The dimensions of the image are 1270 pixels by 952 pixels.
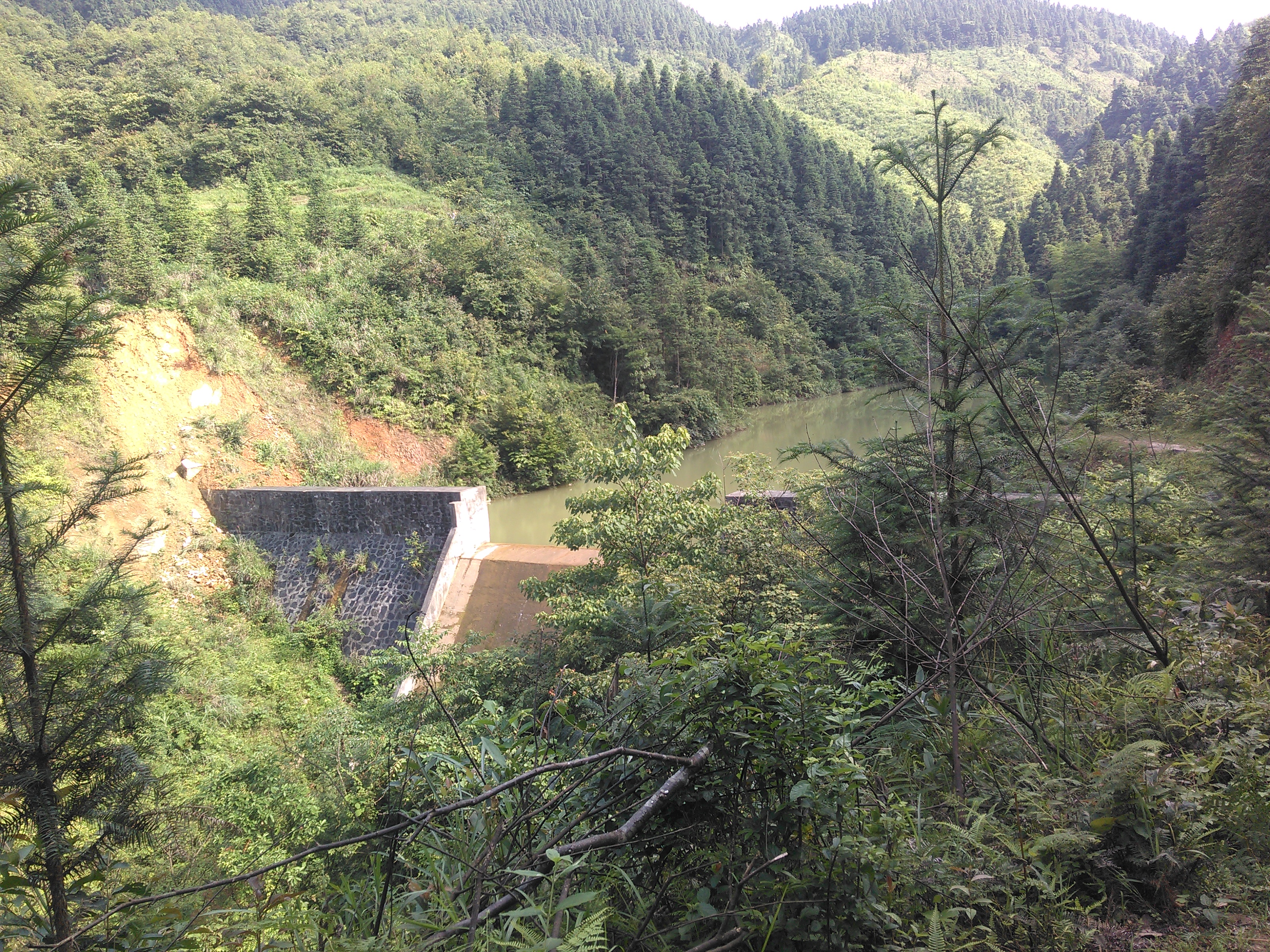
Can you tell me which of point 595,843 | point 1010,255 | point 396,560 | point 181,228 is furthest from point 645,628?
point 1010,255

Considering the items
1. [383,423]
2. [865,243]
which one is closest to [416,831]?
[383,423]

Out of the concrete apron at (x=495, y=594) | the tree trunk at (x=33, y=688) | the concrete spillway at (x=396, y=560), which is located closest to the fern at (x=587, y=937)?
the tree trunk at (x=33, y=688)

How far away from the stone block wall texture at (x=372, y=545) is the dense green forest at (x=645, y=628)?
1.30 ft

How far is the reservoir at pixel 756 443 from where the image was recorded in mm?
11961

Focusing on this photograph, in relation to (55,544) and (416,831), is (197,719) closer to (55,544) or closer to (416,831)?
(55,544)

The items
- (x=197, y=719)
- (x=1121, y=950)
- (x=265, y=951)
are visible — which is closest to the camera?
(x=265, y=951)

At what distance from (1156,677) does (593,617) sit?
385 centimetres

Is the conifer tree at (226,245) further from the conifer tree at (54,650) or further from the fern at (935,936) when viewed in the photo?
the fern at (935,936)

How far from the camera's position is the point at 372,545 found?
31.2 feet

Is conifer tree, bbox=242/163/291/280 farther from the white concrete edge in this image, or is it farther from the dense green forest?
the white concrete edge

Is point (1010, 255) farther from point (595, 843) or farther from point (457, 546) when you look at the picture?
point (595, 843)

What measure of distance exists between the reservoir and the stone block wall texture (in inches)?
56.6

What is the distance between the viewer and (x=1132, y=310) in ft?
56.5

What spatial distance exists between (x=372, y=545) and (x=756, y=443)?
1341cm
